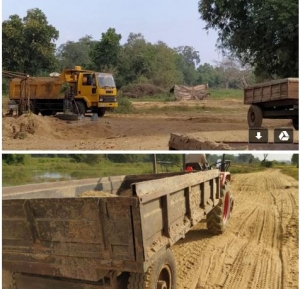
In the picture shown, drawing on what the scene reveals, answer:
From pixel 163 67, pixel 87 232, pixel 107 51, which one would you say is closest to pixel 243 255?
pixel 87 232

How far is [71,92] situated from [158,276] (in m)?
13.6

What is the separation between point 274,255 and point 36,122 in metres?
8.09

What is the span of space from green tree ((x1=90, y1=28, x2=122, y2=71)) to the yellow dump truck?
1817 centimetres

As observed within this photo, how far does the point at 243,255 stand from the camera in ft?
22.5

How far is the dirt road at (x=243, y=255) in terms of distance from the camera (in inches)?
225

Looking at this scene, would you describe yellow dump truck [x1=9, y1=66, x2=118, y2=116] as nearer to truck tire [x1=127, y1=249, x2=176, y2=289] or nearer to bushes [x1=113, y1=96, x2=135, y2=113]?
bushes [x1=113, y1=96, x2=135, y2=113]

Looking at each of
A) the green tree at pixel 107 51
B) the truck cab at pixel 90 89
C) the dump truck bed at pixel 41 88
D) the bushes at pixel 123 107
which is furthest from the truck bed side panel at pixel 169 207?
the green tree at pixel 107 51

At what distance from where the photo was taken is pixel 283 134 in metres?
12.1

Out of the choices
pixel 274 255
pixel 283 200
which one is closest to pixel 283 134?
pixel 283 200

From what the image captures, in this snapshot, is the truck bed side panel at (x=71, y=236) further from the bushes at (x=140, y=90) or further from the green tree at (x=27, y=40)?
the bushes at (x=140, y=90)

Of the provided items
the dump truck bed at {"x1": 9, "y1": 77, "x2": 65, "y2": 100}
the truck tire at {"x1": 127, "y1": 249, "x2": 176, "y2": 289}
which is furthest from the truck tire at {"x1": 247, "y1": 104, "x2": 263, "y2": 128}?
the truck tire at {"x1": 127, "y1": 249, "x2": 176, "y2": 289}

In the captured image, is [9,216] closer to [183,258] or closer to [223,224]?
[183,258]

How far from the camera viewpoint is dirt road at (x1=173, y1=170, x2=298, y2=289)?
5707mm

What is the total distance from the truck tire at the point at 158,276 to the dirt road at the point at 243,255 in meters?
1.02
